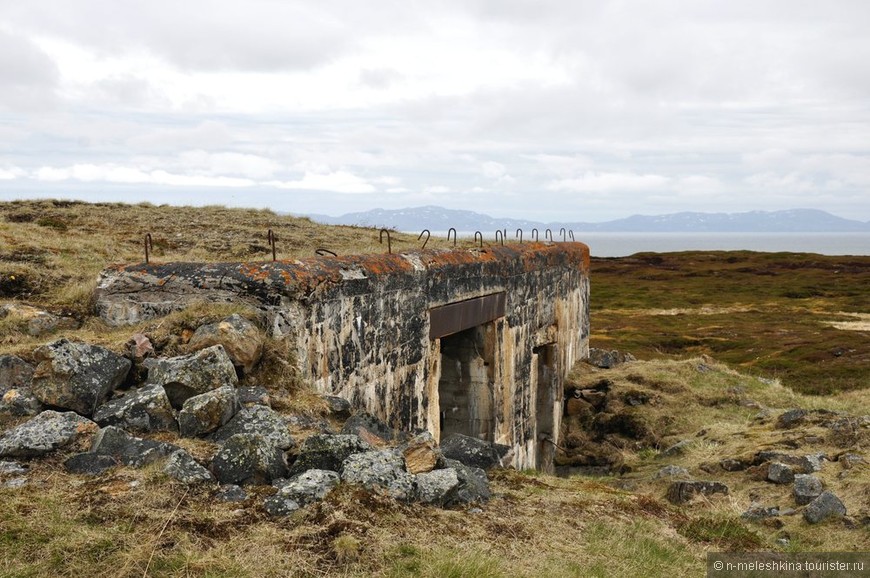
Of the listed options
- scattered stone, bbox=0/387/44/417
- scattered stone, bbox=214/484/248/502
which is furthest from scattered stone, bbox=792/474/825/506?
scattered stone, bbox=0/387/44/417

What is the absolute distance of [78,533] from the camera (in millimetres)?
3578

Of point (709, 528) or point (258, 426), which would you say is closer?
point (258, 426)

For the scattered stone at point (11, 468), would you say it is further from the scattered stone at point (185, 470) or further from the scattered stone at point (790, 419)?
the scattered stone at point (790, 419)

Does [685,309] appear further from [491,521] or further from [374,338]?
[491,521]

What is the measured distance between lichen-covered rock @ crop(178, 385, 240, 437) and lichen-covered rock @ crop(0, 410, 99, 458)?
1.66ft

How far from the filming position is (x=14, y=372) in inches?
210

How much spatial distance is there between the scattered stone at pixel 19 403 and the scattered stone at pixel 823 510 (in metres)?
6.41

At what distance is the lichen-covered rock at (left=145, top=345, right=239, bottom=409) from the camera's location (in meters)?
5.29

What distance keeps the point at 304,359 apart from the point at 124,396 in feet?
5.41

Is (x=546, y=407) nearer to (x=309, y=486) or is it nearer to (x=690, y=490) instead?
(x=690, y=490)

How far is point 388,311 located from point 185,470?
3.93 m

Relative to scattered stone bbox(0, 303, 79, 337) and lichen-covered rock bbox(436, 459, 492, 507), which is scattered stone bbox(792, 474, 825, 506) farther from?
scattered stone bbox(0, 303, 79, 337)

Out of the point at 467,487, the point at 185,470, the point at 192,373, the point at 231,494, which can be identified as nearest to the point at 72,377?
the point at 192,373

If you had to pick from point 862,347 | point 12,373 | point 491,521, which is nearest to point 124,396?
point 12,373
